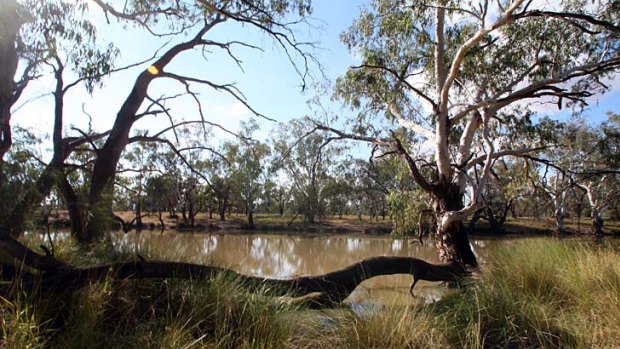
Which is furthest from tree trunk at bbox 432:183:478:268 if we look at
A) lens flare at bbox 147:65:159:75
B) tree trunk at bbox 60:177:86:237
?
tree trunk at bbox 60:177:86:237

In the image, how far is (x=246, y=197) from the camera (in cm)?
3356

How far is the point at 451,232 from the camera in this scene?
7359 mm

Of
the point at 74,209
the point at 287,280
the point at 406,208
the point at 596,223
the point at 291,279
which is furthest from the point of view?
the point at 596,223

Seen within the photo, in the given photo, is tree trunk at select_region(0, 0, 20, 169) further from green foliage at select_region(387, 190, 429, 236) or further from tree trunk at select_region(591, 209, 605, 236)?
tree trunk at select_region(591, 209, 605, 236)

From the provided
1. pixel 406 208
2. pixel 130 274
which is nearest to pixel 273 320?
pixel 130 274

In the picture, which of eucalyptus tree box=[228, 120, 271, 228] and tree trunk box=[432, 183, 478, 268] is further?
eucalyptus tree box=[228, 120, 271, 228]

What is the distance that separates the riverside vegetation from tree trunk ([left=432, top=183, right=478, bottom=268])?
349 centimetres

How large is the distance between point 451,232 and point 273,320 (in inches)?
213

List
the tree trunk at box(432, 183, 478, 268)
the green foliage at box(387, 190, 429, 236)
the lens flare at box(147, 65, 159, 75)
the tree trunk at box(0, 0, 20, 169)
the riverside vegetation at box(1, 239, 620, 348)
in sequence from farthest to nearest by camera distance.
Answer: the green foliage at box(387, 190, 429, 236), the tree trunk at box(432, 183, 478, 268), the lens flare at box(147, 65, 159, 75), the tree trunk at box(0, 0, 20, 169), the riverside vegetation at box(1, 239, 620, 348)

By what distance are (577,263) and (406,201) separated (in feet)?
20.0

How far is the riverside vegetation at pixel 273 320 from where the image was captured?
7.70 feet

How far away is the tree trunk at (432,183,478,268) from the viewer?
719cm

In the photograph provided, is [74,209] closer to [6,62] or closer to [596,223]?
[6,62]

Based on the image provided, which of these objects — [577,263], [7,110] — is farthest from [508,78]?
[7,110]
